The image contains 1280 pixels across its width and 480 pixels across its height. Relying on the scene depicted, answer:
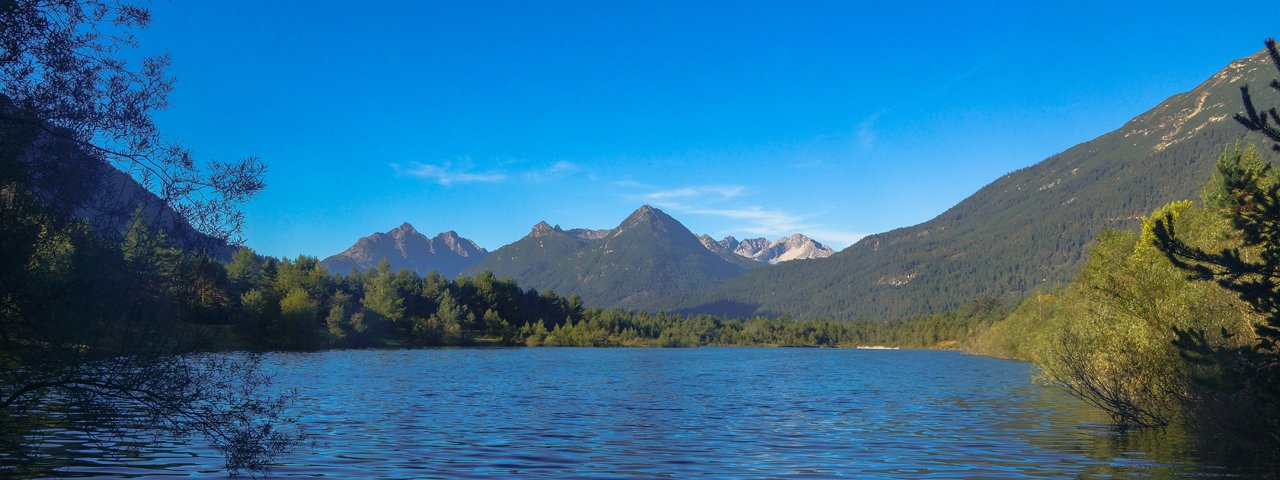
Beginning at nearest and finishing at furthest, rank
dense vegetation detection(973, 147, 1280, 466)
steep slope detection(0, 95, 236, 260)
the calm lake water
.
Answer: steep slope detection(0, 95, 236, 260) → dense vegetation detection(973, 147, 1280, 466) → the calm lake water

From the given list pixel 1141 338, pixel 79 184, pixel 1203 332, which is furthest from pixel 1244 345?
pixel 79 184

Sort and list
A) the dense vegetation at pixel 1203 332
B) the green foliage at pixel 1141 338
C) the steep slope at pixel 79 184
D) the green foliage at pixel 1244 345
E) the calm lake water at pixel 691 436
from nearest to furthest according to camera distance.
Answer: the steep slope at pixel 79 184, the green foliage at pixel 1244 345, the dense vegetation at pixel 1203 332, the calm lake water at pixel 691 436, the green foliage at pixel 1141 338

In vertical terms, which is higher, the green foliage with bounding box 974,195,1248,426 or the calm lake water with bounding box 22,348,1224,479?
the green foliage with bounding box 974,195,1248,426

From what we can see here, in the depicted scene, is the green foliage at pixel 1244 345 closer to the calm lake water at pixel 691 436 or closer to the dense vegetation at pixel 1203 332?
the dense vegetation at pixel 1203 332

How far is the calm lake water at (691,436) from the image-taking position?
94.4 ft

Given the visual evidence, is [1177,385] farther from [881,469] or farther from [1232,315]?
[881,469]

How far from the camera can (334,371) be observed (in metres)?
84.8

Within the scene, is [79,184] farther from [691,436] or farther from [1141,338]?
[1141,338]

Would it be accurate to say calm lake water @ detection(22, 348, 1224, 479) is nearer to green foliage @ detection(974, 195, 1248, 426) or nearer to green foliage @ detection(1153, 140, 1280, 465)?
green foliage @ detection(1153, 140, 1280, 465)

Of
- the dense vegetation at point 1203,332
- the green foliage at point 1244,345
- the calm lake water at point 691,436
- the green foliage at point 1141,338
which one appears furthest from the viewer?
the green foliage at point 1141,338

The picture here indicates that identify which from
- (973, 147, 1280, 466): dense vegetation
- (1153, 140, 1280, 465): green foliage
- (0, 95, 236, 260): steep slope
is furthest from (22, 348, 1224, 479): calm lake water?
(0, 95, 236, 260): steep slope

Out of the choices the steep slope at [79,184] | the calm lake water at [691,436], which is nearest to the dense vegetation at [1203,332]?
the calm lake water at [691,436]

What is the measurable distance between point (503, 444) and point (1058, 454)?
22889mm

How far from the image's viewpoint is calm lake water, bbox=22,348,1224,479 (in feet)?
94.4
